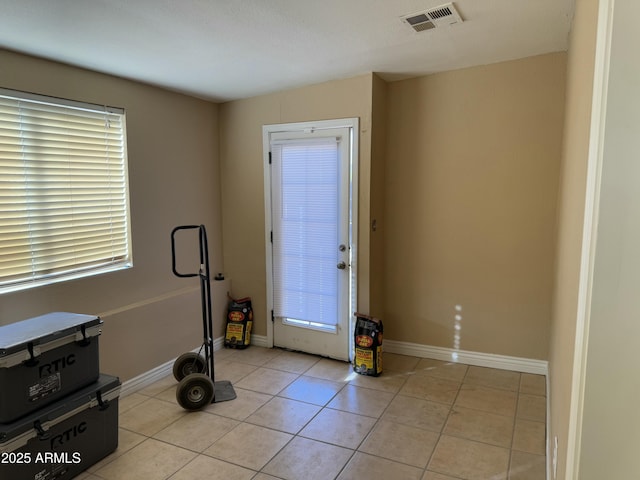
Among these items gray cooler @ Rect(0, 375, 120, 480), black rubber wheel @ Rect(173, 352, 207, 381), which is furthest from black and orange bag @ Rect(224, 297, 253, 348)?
gray cooler @ Rect(0, 375, 120, 480)

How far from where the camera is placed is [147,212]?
355 cm

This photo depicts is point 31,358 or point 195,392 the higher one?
point 31,358

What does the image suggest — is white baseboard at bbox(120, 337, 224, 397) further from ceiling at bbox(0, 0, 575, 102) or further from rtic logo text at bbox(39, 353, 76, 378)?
ceiling at bbox(0, 0, 575, 102)

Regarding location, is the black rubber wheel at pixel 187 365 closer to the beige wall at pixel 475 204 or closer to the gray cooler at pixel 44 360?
the gray cooler at pixel 44 360

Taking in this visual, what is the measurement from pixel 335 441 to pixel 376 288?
1515mm

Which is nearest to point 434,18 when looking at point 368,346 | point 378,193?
point 378,193

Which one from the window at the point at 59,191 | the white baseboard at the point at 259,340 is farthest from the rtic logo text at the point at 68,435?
the white baseboard at the point at 259,340

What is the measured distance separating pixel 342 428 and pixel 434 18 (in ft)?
8.64

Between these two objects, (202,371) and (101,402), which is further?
(202,371)

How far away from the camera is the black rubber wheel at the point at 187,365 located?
11.3 ft

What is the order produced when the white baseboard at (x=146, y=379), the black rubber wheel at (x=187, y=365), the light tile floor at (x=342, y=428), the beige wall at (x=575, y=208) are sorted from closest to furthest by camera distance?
1. the beige wall at (x=575, y=208)
2. the light tile floor at (x=342, y=428)
3. the white baseboard at (x=146, y=379)
4. the black rubber wheel at (x=187, y=365)

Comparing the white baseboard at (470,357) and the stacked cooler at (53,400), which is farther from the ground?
the stacked cooler at (53,400)

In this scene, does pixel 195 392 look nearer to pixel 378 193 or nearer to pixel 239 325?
pixel 239 325

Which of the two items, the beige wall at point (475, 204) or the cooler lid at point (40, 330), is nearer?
the cooler lid at point (40, 330)
